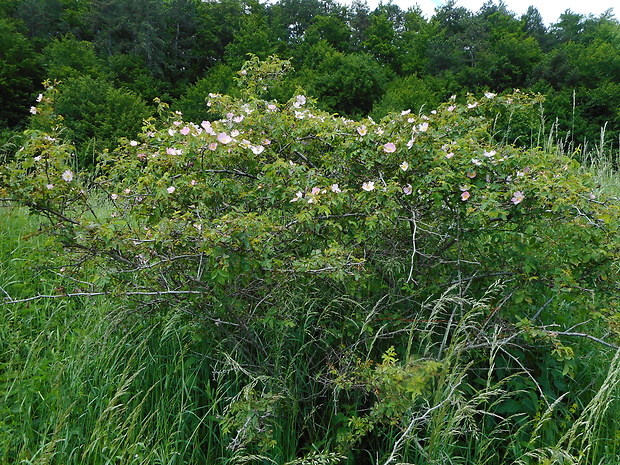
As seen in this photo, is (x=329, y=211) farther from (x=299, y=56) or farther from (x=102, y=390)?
(x=299, y=56)

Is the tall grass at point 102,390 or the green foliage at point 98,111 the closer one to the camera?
the tall grass at point 102,390

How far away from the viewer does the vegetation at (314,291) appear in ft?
5.12

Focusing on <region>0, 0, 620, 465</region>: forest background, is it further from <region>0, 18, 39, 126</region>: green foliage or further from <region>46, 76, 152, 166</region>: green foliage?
<region>0, 18, 39, 126</region>: green foliage

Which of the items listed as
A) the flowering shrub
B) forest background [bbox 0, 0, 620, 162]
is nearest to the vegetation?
the flowering shrub

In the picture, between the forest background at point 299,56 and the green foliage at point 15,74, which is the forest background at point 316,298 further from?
the green foliage at point 15,74

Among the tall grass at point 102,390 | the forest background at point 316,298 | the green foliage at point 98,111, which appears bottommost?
the green foliage at point 98,111

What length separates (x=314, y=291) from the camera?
1.96 m

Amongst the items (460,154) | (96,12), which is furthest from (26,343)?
(96,12)

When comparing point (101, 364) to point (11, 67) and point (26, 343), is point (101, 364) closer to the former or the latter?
point (26, 343)

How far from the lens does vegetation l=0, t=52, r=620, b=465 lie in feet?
5.12

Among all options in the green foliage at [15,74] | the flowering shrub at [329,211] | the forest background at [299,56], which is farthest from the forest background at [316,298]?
the green foliage at [15,74]

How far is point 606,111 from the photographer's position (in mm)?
17562

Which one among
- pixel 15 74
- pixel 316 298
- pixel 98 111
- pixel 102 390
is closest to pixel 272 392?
pixel 316 298

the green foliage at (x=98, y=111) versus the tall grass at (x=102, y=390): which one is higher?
the tall grass at (x=102, y=390)
